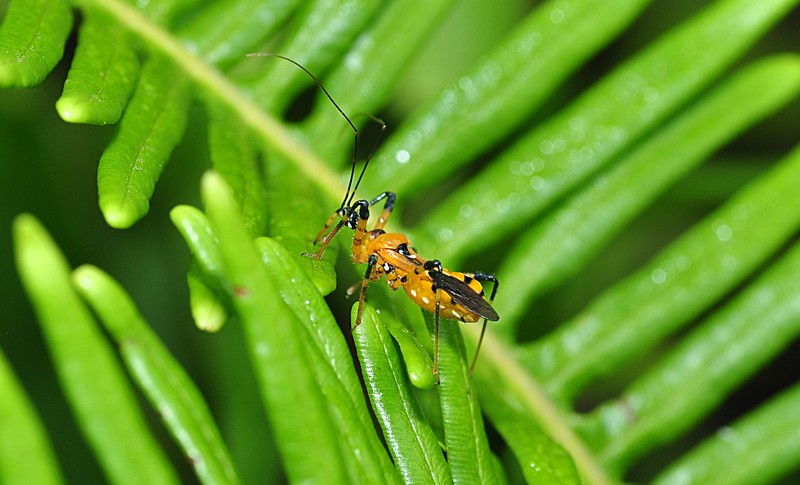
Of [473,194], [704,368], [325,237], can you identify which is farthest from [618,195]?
[325,237]

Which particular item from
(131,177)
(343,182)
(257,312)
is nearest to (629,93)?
(343,182)

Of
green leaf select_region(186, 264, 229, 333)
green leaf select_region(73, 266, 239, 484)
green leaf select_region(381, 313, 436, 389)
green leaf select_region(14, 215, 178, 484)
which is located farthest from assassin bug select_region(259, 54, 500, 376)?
green leaf select_region(14, 215, 178, 484)

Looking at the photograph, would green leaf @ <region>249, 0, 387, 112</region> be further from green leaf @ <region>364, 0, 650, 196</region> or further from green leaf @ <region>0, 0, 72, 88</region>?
green leaf @ <region>0, 0, 72, 88</region>

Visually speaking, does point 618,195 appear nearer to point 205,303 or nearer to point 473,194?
point 473,194

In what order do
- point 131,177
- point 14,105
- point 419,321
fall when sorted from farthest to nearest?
1. point 14,105
2. point 419,321
3. point 131,177

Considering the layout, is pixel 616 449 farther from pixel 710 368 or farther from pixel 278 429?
pixel 278 429

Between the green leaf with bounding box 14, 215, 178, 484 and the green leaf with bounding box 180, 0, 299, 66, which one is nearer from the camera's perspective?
the green leaf with bounding box 14, 215, 178, 484

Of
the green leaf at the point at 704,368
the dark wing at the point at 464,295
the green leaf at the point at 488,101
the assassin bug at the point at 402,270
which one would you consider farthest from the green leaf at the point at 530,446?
the green leaf at the point at 488,101

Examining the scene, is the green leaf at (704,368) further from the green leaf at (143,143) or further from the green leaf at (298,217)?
the green leaf at (143,143)
